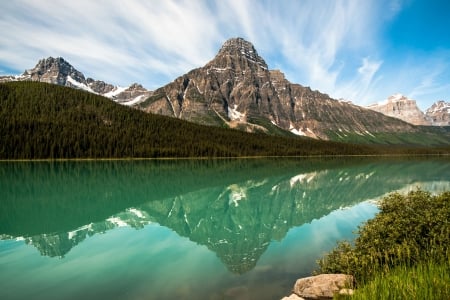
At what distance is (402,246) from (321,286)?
4.62 meters

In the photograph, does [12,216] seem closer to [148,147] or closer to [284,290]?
[284,290]

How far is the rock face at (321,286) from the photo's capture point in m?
14.2

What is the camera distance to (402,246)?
15688mm

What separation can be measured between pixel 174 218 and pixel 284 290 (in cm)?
2332

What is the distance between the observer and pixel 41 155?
539ft

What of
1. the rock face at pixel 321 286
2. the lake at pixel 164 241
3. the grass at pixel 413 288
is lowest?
the lake at pixel 164 241

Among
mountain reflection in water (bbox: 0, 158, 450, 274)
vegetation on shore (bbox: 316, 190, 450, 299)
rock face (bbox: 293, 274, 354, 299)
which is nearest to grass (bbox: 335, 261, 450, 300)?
vegetation on shore (bbox: 316, 190, 450, 299)

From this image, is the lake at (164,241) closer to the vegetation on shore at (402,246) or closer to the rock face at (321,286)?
the rock face at (321,286)

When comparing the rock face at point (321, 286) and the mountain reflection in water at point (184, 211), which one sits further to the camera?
the mountain reflection in water at point (184, 211)

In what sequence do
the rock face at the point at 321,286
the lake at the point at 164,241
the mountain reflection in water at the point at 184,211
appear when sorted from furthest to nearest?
1. the mountain reflection in water at the point at 184,211
2. the lake at the point at 164,241
3. the rock face at the point at 321,286

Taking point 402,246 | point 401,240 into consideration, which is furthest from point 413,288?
point 401,240

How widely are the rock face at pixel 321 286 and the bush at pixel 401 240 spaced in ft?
3.35

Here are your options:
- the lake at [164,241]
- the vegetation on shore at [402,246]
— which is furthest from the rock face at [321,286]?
the lake at [164,241]

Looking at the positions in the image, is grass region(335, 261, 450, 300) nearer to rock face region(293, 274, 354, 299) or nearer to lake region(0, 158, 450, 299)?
rock face region(293, 274, 354, 299)
